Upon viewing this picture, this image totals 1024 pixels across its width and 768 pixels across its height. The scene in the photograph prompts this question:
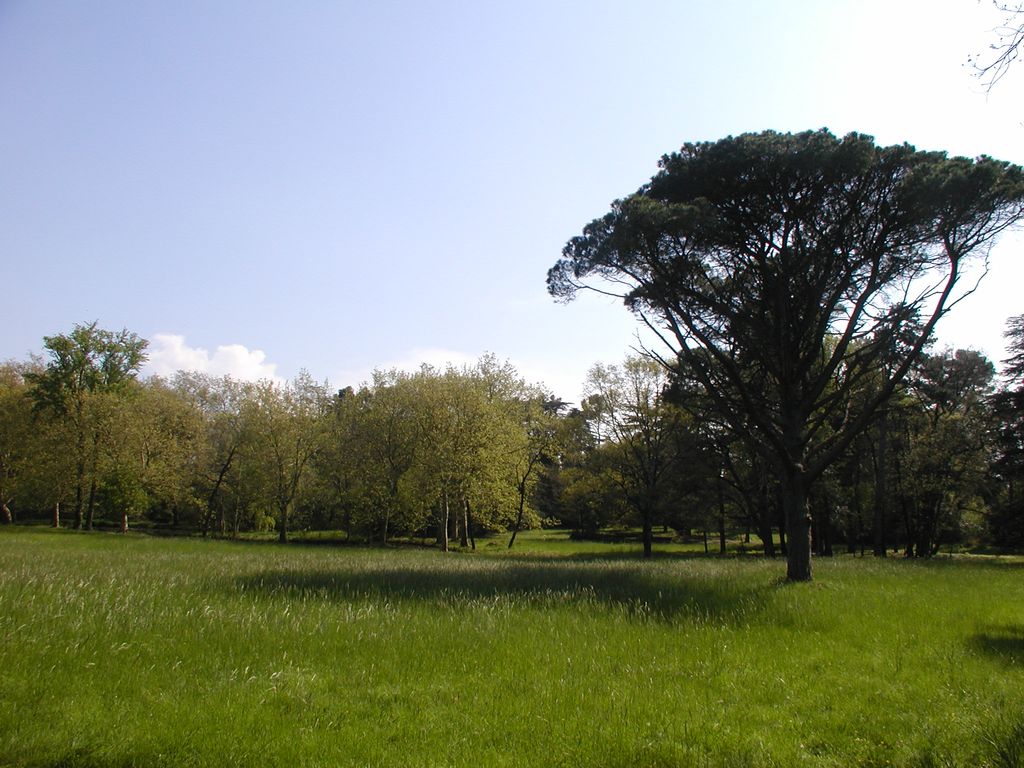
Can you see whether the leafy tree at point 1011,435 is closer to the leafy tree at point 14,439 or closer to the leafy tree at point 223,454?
the leafy tree at point 223,454

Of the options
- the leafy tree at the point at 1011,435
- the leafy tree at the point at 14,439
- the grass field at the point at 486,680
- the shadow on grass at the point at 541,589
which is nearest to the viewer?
the grass field at the point at 486,680

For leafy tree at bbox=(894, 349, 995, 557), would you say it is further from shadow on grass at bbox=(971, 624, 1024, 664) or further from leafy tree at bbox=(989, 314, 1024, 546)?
shadow on grass at bbox=(971, 624, 1024, 664)

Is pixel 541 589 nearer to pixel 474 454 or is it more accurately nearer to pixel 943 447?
pixel 474 454

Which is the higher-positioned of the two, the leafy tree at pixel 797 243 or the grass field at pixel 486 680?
the leafy tree at pixel 797 243

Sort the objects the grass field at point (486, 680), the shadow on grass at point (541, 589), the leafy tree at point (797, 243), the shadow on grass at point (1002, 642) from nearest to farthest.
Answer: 1. the grass field at point (486, 680)
2. the shadow on grass at point (1002, 642)
3. the shadow on grass at point (541, 589)
4. the leafy tree at point (797, 243)

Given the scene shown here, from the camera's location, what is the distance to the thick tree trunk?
1767 cm

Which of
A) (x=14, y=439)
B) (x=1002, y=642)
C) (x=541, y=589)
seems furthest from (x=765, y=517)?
(x=14, y=439)

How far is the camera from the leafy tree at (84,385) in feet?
149

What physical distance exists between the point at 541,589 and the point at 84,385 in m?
52.5

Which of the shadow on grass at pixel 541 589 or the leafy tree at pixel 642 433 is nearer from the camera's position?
the shadow on grass at pixel 541 589

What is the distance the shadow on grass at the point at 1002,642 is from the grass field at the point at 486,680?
61 mm

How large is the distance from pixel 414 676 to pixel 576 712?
2.07 metres

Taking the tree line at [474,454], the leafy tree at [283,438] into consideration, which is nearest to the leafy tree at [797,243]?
the tree line at [474,454]

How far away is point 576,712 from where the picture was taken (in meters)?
6.07
